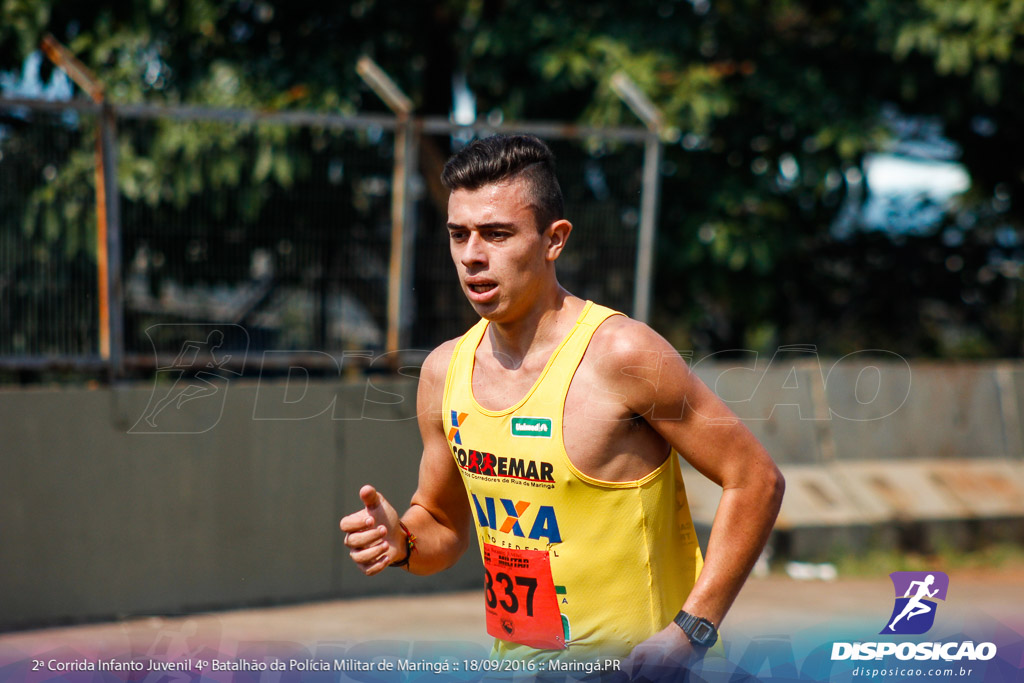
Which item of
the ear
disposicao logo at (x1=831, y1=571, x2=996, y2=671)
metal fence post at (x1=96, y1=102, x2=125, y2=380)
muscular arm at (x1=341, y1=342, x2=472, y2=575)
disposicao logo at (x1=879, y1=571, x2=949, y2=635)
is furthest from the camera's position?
metal fence post at (x1=96, y1=102, x2=125, y2=380)

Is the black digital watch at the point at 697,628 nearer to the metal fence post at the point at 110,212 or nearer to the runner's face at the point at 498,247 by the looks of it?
the runner's face at the point at 498,247

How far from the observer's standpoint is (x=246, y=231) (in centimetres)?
678

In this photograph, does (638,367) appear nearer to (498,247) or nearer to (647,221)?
(498,247)

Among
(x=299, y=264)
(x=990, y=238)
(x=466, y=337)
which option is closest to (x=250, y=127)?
(x=299, y=264)

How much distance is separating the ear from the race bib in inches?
31.3

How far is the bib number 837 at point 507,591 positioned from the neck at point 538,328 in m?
0.58

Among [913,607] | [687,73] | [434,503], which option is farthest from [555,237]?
[687,73]

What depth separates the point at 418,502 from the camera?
3.23 meters

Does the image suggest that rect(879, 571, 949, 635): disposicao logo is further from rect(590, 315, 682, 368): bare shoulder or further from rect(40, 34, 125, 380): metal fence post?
rect(40, 34, 125, 380): metal fence post

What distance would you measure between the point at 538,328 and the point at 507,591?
721 millimetres

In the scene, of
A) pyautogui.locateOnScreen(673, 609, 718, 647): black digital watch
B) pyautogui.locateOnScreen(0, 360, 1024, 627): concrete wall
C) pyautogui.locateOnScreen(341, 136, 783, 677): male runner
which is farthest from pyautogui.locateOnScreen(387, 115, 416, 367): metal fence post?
pyautogui.locateOnScreen(673, 609, 718, 647): black digital watch

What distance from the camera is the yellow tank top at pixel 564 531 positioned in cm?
274

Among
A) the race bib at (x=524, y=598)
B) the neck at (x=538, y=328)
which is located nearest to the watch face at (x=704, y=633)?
the race bib at (x=524, y=598)

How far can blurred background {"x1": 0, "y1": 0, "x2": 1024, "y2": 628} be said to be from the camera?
21.2 feet
